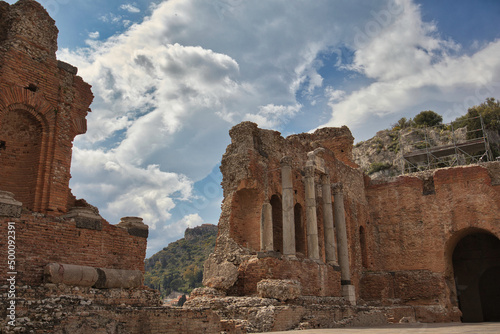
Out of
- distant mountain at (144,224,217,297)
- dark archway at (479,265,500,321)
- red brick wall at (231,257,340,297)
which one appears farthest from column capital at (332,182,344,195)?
distant mountain at (144,224,217,297)

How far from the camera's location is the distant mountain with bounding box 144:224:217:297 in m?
43.2

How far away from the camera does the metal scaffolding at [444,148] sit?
107 feet

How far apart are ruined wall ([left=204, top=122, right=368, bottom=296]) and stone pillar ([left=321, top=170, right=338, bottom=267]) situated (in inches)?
28.6

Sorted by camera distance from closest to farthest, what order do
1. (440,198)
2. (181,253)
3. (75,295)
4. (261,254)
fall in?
(75,295) → (261,254) → (440,198) → (181,253)

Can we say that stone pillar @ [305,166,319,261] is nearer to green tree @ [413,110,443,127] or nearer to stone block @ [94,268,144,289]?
stone block @ [94,268,144,289]

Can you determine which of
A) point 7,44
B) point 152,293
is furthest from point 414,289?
point 7,44

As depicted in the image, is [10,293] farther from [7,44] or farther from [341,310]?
[341,310]

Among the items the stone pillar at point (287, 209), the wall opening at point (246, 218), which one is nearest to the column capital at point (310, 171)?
the stone pillar at point (287, 209)

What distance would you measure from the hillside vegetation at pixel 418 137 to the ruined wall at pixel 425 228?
16.6 meters

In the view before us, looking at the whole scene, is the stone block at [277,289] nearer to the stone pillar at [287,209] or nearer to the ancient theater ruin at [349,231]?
the ancient theater ruin at [349,231]

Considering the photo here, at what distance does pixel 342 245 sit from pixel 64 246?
14517 millimetres

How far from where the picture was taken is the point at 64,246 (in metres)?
9.02

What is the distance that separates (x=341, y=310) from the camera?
589 inches

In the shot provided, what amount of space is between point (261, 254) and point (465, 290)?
1905 cm
